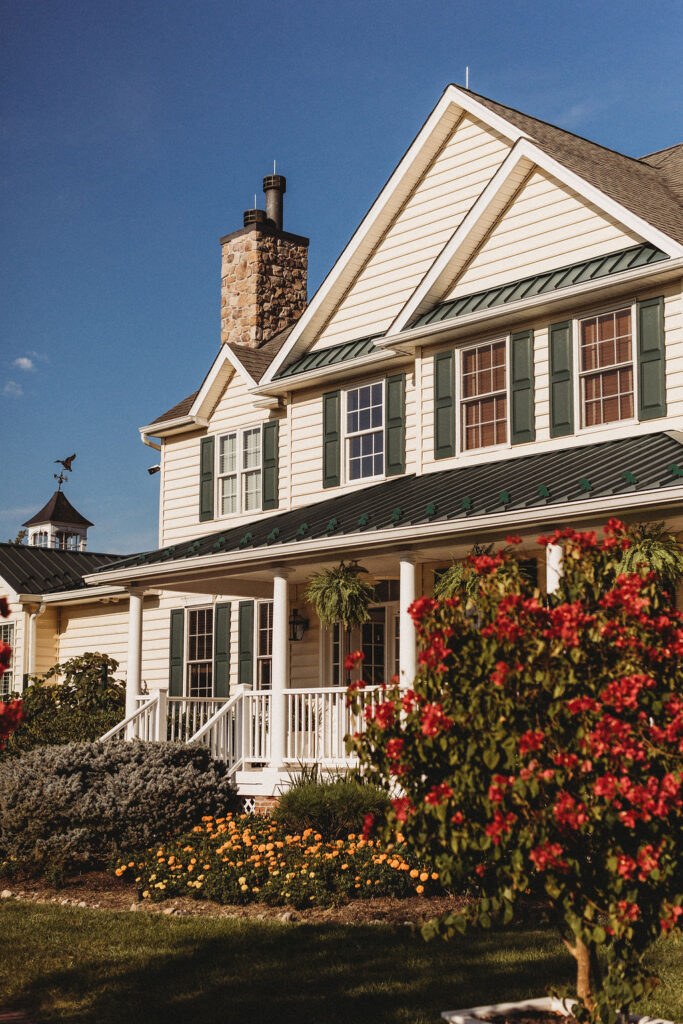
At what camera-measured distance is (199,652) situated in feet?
65.8

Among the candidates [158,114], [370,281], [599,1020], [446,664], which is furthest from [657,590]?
[158,114]

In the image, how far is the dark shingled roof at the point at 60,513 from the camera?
52688mm

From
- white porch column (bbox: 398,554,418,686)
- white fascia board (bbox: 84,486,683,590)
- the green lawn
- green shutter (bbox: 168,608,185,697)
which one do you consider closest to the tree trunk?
the green lawn

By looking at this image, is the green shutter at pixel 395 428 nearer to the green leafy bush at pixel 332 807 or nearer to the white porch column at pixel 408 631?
the white porch column at pixel 408 631

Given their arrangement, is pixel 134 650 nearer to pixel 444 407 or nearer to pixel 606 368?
pixel 444 407

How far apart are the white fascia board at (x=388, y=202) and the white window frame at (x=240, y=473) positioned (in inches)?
56.1

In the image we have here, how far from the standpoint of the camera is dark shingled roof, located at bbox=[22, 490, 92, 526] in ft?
→ 173

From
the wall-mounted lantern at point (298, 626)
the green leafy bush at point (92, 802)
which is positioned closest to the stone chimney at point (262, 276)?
the wall-mounted lantern at point (298, 626)

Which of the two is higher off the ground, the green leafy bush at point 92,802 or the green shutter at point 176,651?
the green shutter at point 176,651

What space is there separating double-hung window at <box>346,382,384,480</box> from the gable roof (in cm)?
150

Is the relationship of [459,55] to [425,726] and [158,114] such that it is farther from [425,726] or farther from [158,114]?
[425,726]

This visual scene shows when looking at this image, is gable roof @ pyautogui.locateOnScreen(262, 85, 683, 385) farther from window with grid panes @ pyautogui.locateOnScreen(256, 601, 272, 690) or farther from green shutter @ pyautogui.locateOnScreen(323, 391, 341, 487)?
window with grid panes @ pyautogui.locateOnScreen(256, 601, 272, 690)

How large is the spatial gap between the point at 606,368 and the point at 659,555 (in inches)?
145

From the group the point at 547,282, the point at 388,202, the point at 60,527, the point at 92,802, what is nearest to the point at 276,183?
the point at 388,202
